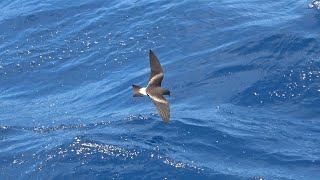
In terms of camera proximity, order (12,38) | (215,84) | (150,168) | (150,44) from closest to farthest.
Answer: (150,168)
(215,84)
(150,44)
(12,38)

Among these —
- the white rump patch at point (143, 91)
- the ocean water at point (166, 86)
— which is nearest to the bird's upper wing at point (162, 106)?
the white rump patch at point (143, 91)

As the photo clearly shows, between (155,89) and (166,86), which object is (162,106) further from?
(166,86)

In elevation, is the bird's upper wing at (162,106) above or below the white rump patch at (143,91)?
below

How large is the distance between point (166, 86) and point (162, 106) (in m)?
5.39

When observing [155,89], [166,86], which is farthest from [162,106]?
[166,86]

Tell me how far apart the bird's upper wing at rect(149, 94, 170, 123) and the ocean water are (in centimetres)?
172

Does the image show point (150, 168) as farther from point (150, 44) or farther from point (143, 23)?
point (143, 23)

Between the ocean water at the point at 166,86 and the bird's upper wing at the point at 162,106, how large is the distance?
1.72 m

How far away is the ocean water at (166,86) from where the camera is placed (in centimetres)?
1633

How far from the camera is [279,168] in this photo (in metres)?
15.9

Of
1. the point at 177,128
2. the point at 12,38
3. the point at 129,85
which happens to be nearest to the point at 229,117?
the point at 177,128

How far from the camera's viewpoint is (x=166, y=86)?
2030cm

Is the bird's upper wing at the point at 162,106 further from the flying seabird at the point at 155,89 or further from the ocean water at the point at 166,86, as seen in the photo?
the ocean water at the point at 166,86

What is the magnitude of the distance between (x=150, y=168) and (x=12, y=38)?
474 inches
